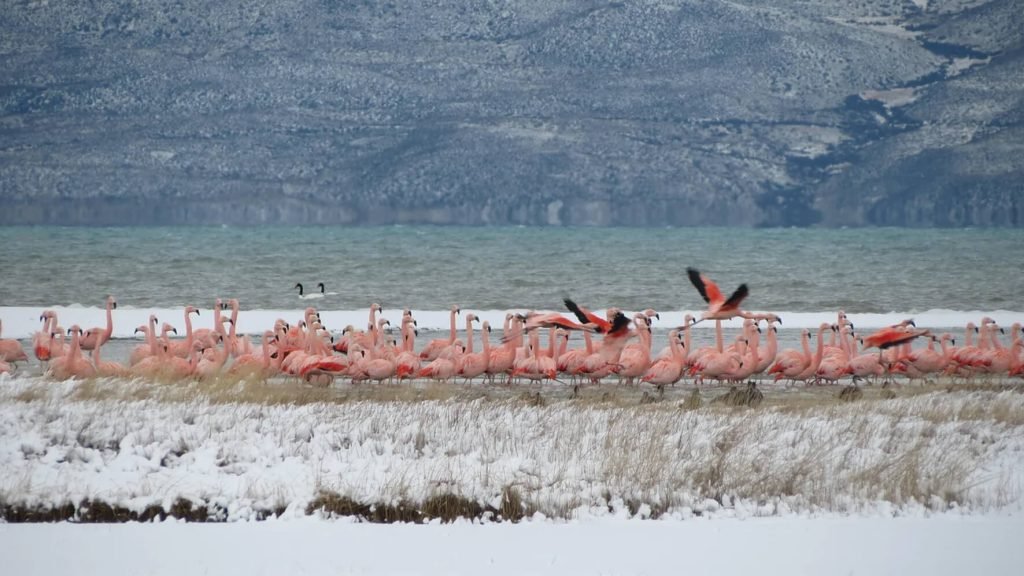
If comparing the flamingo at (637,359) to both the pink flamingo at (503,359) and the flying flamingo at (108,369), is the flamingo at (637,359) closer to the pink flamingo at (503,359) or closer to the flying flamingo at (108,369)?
the pink flamingo at (503,359)

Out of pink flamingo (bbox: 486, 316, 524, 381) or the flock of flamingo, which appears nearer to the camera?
the flock of flamingo

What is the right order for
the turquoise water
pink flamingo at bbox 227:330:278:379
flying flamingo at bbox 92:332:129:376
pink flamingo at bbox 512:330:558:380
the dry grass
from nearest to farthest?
the dry grass
flying flamingo at bbox 92:332:129:376
pink flamingo at bbox 227:330:278:379
pink flamingo at bbox 512:330:558:380
the turquoise water

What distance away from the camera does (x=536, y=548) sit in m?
10.5

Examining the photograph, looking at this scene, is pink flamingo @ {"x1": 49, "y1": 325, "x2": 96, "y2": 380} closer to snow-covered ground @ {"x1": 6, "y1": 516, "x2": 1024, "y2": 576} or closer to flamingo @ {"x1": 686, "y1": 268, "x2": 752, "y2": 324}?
snow-covered ground @ {"x1": 6, "y1": 516, "x2": 1024, "y2": 576}

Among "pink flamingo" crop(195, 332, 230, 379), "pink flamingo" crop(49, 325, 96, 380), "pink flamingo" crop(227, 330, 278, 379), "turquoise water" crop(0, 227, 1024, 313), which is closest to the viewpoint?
"pink flamingo" crop(49, 325, 96, 380)

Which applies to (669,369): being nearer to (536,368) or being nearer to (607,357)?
(607,357)

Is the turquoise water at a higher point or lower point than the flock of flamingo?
lower

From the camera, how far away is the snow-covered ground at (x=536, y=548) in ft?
33.0

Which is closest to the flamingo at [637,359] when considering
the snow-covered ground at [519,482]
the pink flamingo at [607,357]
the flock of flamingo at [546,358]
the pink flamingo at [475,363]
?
the flock of flamingo at [546,358]

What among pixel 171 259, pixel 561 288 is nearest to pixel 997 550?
pixel 561 288

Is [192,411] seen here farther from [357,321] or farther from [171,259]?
[171,259]

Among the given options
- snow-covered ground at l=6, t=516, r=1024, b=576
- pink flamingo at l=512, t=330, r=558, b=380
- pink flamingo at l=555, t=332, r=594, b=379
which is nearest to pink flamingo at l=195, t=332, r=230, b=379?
pink flamingo at l=512, t=330, r=558, b=380

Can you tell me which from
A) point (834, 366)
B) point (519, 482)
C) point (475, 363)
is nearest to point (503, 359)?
point (475, 363)

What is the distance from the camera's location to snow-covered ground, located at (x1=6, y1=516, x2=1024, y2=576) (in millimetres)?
10055
